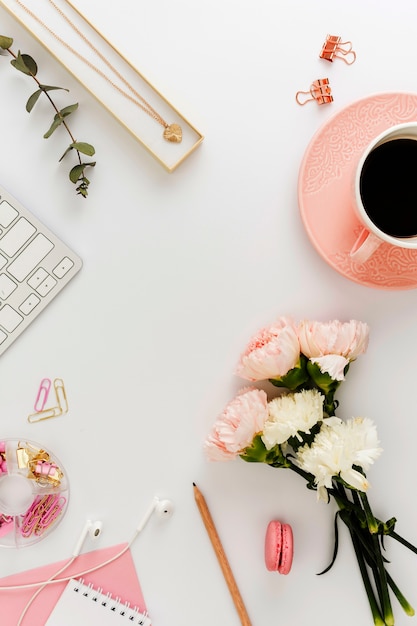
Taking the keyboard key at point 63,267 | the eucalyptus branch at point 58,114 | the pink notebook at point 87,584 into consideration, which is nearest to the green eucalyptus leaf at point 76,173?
the eucalyptus branch at point 58,114

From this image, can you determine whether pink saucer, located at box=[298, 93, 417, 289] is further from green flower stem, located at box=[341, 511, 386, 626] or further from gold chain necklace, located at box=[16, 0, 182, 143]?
green flower stem, located at box=[341, 511, 386, 626]

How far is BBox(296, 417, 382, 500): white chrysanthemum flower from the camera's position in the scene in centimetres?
69

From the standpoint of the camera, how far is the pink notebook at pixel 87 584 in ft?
2.74

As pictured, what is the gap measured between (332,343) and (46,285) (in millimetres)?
414

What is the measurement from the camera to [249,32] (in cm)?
78

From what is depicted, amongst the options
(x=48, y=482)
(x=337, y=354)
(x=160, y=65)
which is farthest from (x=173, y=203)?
(x=48, y=482)

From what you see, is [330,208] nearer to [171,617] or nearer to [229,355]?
[229,355]

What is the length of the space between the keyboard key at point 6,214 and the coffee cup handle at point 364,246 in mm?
472

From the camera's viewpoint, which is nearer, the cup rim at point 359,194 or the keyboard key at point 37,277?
the cup rim at point 359,194

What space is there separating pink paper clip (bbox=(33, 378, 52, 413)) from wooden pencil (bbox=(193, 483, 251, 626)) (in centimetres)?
26

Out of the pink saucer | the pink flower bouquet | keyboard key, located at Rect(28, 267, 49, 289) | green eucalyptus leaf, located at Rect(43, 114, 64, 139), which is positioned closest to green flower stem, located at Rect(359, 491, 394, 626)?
the pink flower bouquet

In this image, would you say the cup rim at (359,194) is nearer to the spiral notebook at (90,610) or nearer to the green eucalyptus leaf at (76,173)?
the green eucalyptus leaf at (76,173)

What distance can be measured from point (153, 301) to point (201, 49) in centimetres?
37

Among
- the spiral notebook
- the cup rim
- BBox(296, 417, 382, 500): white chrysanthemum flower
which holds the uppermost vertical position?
the cup rim
